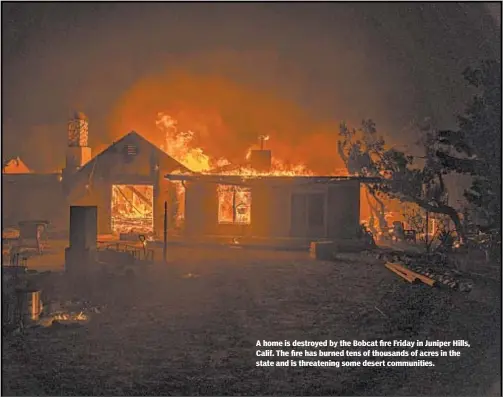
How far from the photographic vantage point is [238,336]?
950 cm

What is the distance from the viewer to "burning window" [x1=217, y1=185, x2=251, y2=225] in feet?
57.7

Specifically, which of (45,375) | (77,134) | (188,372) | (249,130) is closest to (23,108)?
(77,134)

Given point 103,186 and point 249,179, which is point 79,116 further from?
point 249,179

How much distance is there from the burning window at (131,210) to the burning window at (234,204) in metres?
3.03

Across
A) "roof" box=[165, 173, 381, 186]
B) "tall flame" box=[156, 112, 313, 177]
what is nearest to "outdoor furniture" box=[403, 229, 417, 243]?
"roof" box=[165, 173, 381, 186]

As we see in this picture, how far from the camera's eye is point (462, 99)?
1169 cm

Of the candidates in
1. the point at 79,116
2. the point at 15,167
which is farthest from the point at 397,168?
the point at 15,167

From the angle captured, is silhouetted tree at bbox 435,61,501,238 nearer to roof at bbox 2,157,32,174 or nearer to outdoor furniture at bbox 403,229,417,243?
outdoor furniture at bbox 403,229,417,243

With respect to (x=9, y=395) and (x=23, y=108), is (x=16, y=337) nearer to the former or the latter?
(x=9, y=395)

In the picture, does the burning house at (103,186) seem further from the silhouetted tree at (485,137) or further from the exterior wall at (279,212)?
the silhouetted tree at (485,137)

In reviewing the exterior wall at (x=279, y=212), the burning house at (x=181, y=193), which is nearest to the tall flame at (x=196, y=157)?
the burning house at (x=181, y=193)

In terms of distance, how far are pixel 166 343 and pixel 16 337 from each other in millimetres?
2396

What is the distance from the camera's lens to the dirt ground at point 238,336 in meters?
8.77

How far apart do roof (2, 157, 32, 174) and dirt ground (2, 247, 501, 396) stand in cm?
272
